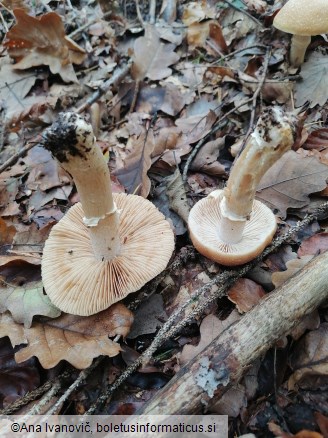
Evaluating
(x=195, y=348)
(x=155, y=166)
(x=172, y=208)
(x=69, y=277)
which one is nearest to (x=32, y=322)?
(x=69, y=277)

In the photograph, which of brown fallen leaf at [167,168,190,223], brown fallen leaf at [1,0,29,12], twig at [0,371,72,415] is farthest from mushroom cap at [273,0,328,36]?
brown fallen leaf at [1,0,29,12]

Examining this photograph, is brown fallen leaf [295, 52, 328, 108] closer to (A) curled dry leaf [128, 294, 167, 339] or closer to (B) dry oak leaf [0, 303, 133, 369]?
(A) curled dry leaf [128, 294, 167, 339]

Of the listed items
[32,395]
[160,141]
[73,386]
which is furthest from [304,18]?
[32,395]

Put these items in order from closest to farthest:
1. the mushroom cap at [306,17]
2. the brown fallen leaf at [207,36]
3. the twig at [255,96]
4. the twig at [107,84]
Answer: the twig at [255,96] → the mushroom cap at [306,17] → the twig at [107,84] → the brown fallen leaf at [207,36]

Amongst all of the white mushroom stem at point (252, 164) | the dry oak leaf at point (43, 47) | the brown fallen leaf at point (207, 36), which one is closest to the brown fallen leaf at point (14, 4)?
the dry oak leaf at point (43, 47)

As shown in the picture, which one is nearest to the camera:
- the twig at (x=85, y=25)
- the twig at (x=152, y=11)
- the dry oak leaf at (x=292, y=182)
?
the dry oak leaf at (x=292, y=182)

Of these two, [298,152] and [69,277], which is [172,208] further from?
[298,152]

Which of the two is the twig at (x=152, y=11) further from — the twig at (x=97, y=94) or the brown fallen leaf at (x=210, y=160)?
the brown fallen leaf at (x=210, y=160)
